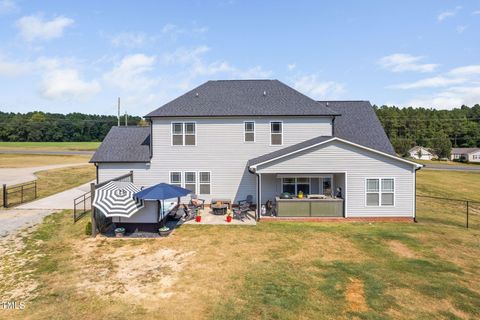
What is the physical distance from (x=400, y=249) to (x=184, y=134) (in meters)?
14.1

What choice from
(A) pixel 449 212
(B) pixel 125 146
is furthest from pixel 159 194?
(A) pixel 449 212

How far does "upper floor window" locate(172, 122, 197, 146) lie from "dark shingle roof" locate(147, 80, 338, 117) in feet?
2.33

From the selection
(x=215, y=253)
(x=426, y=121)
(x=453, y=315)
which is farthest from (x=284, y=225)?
(x=426, y=121)

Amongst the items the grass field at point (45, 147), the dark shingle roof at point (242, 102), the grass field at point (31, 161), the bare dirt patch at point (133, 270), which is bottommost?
the bare dirt patch at point (133, 270)

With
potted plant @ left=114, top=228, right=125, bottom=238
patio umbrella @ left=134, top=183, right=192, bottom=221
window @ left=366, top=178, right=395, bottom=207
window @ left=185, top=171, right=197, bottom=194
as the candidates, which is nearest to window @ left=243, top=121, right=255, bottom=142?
window @ left=185, top=171, right=197, bottom=194

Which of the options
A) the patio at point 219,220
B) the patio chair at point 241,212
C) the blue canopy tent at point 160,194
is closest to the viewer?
the blue canopy tent at point 160,194

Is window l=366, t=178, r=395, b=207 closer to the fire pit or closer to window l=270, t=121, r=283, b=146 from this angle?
window l=270, t=121, r=283, b=146

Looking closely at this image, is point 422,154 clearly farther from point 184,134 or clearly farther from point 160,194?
point 160,194

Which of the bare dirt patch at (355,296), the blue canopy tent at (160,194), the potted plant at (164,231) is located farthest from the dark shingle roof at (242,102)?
the bare dirt patch at (355,296)

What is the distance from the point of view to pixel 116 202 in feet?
42.9

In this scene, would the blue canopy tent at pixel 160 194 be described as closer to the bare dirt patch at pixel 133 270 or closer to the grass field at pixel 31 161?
the bare dirt patch at pixel 133 270

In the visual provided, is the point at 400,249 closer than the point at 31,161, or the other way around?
the point at 400,249

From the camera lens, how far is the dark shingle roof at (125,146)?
772 inches

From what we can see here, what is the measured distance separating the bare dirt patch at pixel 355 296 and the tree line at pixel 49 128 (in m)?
99.4
